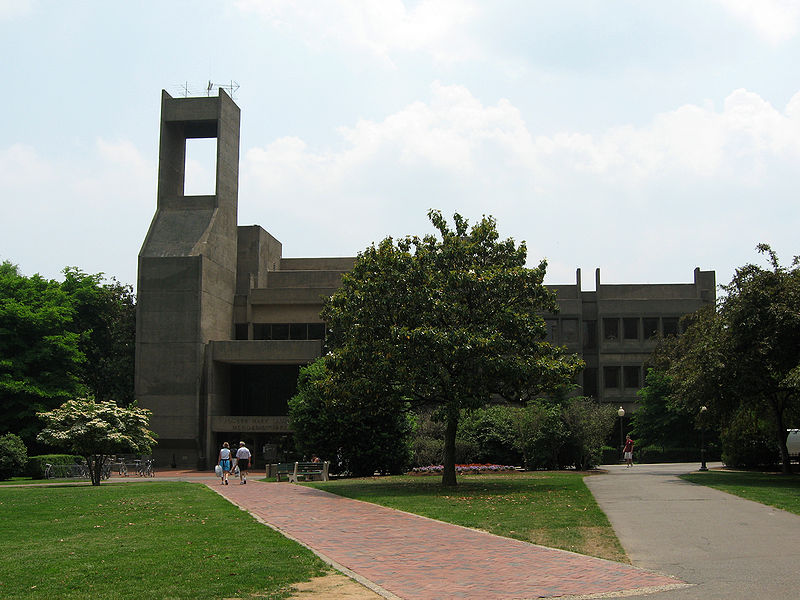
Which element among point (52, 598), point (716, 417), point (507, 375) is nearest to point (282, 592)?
point (52, 598)

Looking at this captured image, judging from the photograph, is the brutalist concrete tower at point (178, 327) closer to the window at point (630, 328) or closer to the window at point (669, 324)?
the window at point (630, 328)

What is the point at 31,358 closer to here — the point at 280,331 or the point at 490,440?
the point at 280,331

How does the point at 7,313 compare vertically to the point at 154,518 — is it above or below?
above

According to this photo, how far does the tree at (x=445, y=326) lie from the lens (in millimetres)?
24859

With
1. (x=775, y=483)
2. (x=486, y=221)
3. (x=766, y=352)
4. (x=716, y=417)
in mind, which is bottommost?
(x=775, y=483)

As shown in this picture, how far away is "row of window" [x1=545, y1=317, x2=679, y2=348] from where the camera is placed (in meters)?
63.3

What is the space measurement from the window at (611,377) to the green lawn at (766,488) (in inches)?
1266

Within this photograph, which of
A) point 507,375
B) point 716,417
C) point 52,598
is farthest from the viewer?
point 716,417

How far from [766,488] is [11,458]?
110 feet

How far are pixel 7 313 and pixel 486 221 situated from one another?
1307 inches

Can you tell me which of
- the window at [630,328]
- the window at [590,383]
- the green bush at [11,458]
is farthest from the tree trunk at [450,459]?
the window at [630,328]

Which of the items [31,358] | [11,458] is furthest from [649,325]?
[11,458]

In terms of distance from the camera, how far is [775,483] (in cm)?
2678

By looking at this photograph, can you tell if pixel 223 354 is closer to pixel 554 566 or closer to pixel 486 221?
pixel 486 221
